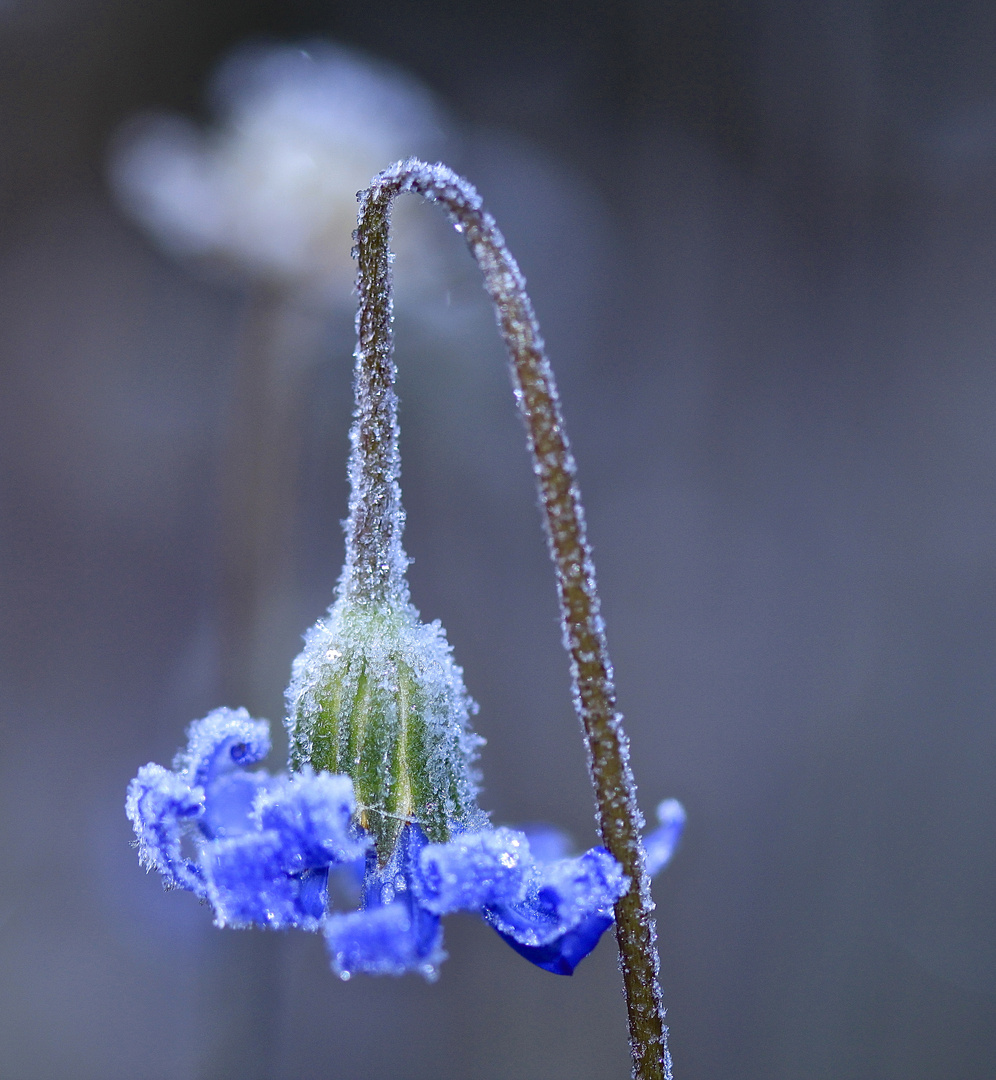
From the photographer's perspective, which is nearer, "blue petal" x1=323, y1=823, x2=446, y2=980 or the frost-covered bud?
"blue petal" x1=323, y1=823, x2=446, y2=980

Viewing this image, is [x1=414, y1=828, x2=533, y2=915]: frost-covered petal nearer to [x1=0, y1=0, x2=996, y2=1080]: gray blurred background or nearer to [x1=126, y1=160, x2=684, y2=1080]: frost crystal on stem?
[x1=126, y1=160, x2=684, y2=1080]: frost crystal on stem

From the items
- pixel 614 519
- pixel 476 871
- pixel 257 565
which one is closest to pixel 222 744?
pixel 476 871

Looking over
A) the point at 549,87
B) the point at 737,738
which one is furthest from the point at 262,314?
the point at 737,738

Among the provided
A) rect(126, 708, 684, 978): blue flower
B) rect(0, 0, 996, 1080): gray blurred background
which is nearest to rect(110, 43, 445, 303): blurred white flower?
rect(0, 0, 996, 1080): gray blurred background

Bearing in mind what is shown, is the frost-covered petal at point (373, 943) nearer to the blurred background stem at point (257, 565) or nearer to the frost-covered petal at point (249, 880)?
the frost-covered petal at point (249, 880)

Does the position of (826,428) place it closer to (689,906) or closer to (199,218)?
(689,906)

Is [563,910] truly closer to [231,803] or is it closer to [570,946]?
[570,946]
